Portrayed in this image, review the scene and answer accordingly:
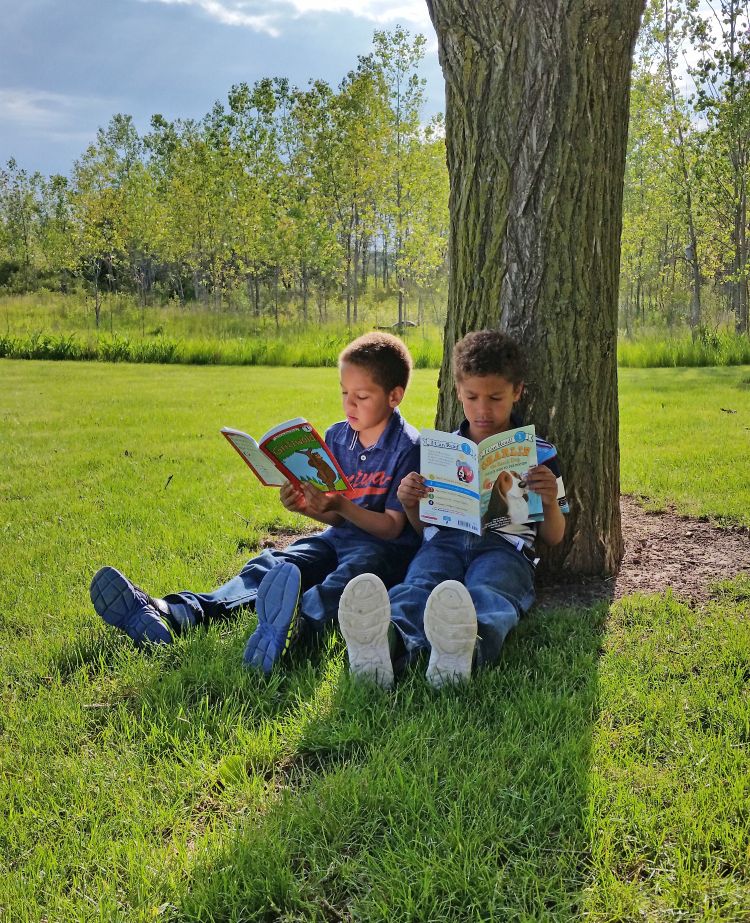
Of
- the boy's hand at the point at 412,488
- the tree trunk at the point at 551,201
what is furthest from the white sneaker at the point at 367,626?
the tree trunk at the point at 551,201

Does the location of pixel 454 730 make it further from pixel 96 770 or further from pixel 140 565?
pixel 140 565

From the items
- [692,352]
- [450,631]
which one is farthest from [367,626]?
[692,352]

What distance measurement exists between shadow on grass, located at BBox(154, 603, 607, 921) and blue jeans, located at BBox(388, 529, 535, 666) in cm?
12

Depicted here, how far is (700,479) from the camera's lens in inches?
199

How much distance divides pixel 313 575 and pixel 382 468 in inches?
20.5

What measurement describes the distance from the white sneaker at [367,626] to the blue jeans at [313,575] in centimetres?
43

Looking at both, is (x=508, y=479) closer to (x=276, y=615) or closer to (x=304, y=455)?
(x=304, y=455)

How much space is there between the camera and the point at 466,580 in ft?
9.38

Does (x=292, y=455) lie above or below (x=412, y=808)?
above

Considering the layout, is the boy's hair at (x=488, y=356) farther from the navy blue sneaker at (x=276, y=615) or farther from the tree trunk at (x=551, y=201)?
the navy blue sneaker at (x=276, y=615)

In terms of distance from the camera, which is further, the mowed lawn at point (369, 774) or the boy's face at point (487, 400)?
the boy's face at point (487, 400)

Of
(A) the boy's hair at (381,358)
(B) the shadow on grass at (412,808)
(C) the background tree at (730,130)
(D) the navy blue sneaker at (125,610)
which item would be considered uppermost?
(C) the background tree at (730,130)

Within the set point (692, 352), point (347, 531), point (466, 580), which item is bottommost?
point (466, 580)

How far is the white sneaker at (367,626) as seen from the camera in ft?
7.70
